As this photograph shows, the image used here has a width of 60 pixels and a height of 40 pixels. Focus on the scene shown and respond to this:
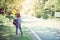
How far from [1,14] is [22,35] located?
2.06ft

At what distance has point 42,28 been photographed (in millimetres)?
4438

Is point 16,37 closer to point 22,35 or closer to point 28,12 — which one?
point 22,35

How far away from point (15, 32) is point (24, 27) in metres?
0.20

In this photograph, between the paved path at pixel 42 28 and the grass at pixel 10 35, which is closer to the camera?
the grass at pixel 10 35

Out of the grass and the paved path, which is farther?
the paved path

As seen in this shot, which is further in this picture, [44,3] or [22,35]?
[44,3]

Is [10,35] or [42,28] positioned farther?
[42,28]

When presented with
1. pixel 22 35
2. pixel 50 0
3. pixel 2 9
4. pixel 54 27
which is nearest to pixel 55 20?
pixel 54 27

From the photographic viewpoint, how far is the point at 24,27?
13.9 ft

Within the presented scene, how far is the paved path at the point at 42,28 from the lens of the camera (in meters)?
4.28

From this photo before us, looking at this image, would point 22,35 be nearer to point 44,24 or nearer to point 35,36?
point 35,36

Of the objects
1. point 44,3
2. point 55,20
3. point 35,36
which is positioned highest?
point 44,3

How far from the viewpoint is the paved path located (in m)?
4.28

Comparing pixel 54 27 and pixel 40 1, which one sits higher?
pixel 40 1
